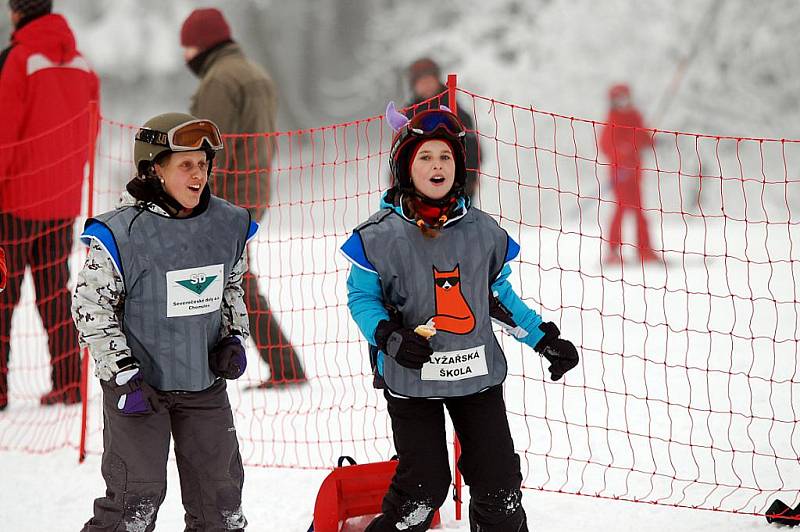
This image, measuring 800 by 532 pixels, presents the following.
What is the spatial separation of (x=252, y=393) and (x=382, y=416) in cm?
72

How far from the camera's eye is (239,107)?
5.07 m

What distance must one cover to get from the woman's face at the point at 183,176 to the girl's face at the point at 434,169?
2.02ft

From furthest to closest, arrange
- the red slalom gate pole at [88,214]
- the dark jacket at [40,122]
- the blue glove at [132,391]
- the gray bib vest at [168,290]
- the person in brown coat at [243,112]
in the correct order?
the person in brown coat at [243,112] → the dark jacket at [40,122] → the red slalom gate pole at [88,214] → the gray bib vest at [168,290] → the blue glove at [132,391]

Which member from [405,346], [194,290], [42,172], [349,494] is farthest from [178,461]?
[42,172]

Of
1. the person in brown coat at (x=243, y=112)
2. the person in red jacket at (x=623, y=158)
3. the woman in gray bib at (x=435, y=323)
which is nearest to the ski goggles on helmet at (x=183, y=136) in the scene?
the woman in gray bib at (x=435, y=323)

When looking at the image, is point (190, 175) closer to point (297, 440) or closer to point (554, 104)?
point (297, 440)

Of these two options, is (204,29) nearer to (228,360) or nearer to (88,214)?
(88,214)

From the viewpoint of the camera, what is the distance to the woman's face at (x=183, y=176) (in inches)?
103

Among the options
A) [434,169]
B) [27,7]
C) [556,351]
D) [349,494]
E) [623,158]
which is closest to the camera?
[434,169]

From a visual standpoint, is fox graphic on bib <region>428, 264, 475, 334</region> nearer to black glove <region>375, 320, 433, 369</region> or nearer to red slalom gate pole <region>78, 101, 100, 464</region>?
black glove <region>375, 320, 433, 369</region>

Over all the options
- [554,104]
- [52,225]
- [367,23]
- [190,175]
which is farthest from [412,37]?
[190,175]

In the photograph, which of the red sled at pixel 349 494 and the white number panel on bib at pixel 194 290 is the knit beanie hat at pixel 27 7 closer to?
the white number panel on bib at pixel 194 290

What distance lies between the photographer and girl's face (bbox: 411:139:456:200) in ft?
8.84

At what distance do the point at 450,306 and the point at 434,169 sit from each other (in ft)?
1.30
